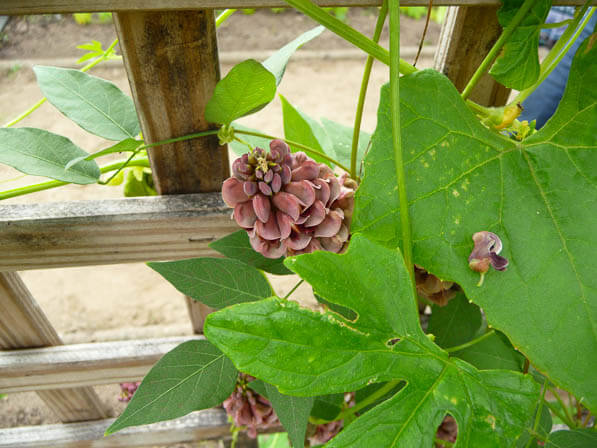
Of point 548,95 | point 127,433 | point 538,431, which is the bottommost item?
point 127,433

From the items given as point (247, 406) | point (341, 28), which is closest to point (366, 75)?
point (341, 28)

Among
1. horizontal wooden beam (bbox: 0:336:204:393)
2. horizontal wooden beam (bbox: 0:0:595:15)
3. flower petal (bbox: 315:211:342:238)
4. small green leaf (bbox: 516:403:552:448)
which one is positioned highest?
horizontal wooden beam (bbox: 0:0:595:15)

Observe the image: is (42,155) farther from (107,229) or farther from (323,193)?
(323,193)

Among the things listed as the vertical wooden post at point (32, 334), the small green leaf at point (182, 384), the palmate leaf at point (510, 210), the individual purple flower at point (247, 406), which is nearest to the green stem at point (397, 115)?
Answer: the palmate leaf at point (510, 210)

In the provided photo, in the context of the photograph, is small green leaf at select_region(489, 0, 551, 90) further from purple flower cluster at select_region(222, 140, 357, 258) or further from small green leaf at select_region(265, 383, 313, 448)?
small green leaf at select_region(265, 383, 313, 448)

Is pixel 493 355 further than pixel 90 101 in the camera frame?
Yes

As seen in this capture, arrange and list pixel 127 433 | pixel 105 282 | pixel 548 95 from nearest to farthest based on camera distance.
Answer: pixel 127 433 → pixel 548 95 → pixel 105 282

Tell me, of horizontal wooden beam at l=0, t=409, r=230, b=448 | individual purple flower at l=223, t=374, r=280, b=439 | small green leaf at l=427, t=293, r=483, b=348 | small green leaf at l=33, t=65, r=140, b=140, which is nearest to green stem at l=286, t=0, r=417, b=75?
small green leaf at l=33, t=65, r=140, b=140
